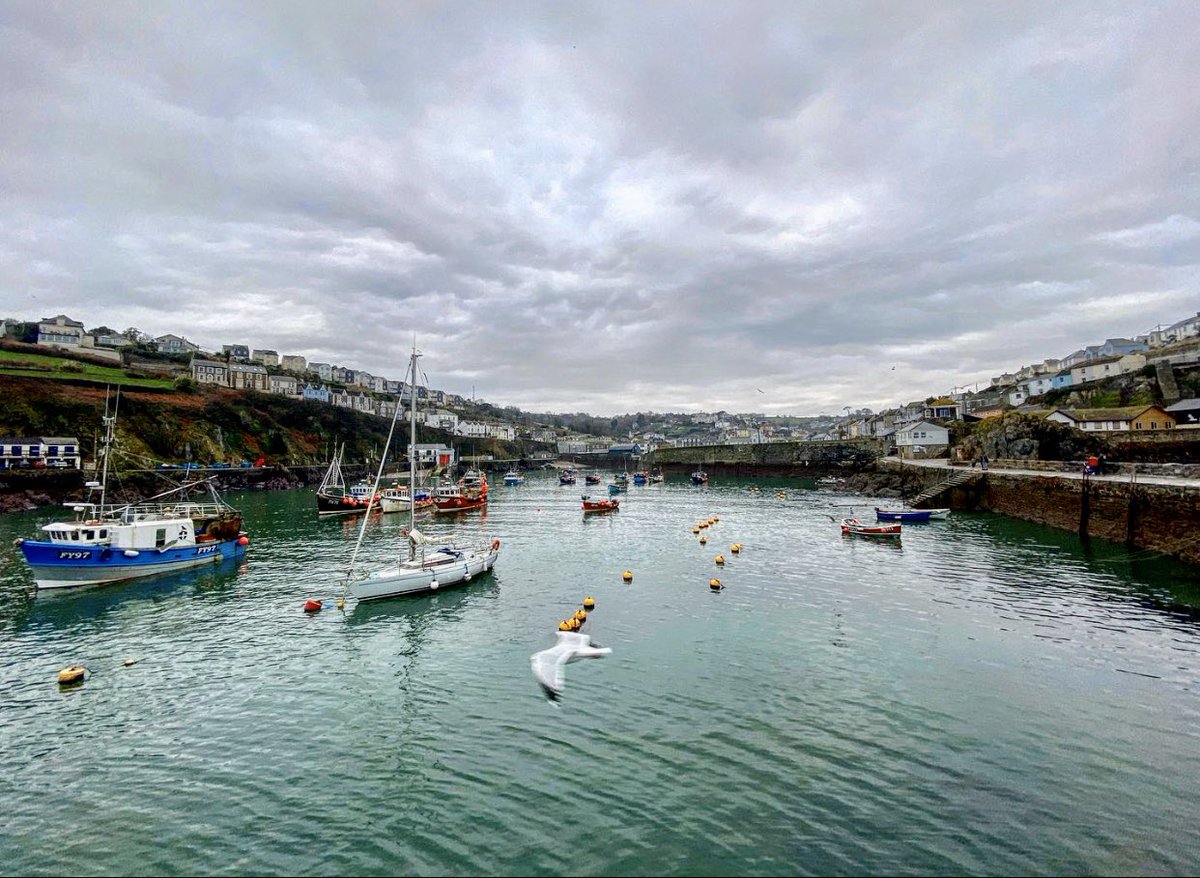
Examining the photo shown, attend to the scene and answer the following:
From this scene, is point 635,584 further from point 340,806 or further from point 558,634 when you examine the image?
point 340,806

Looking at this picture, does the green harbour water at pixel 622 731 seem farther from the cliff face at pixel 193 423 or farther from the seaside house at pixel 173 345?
the seaside house at pixel 173 345

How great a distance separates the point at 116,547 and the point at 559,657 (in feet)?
92.3

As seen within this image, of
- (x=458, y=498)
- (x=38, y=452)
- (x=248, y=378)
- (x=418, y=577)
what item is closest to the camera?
(x=418, y=577)

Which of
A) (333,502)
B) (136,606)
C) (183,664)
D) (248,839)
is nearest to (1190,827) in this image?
(248,839)

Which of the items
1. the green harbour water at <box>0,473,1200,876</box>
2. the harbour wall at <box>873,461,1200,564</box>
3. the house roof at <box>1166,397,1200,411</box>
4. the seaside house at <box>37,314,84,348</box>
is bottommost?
the green harbour water at <box>0,473,1200,876</box>

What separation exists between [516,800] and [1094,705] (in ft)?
51.5

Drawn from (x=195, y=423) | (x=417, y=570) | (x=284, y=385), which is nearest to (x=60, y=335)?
(x=284, y=385)

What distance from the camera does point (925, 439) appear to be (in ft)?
340

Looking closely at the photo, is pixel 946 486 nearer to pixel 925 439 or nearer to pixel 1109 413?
pixel 1109 413

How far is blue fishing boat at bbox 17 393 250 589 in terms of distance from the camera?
29609 millimetres

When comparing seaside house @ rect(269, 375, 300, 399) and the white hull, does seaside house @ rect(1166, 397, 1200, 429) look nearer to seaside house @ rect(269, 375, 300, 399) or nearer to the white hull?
the white hull

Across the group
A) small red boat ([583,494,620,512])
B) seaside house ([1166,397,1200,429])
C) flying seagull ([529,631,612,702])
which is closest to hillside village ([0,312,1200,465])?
seaside house ([1166,397,1200,429])

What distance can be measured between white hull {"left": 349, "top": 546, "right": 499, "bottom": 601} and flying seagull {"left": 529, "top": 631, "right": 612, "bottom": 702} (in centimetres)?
1029

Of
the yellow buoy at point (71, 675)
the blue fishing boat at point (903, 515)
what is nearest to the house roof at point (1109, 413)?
the blue fishing boat at point (903, 515)
